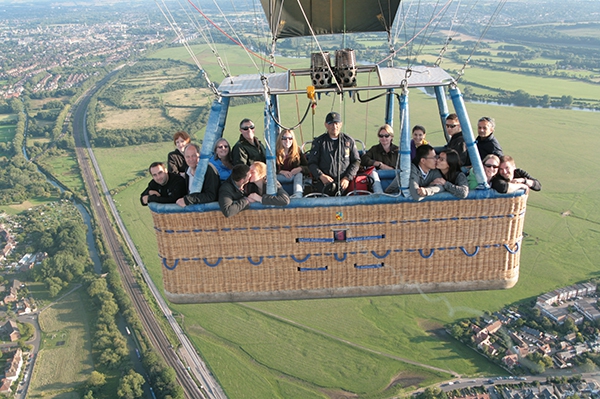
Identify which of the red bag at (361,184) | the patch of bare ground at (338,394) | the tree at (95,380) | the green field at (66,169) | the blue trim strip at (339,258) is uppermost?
the red bag at (361,184)

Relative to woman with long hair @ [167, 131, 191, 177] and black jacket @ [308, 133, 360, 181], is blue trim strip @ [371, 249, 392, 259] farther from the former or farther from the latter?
woman with long hair @ [167, 131, 191, 177]

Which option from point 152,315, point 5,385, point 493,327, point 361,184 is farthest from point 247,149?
point 152,315

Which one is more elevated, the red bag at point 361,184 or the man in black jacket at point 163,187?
the man in black jacket at point 163,187

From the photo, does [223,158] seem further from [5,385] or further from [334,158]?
[5,385]

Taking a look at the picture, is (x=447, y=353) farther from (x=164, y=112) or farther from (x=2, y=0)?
(x=2, y=0)

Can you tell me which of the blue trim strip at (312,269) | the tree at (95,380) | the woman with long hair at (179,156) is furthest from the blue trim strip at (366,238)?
the tree at (95,380)

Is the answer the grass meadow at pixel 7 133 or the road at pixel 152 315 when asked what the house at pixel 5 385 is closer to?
the road at pixel 152 315

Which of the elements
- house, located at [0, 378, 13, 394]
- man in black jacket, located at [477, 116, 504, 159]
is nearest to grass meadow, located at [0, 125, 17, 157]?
house, located at [0, 378, 13, 394]
